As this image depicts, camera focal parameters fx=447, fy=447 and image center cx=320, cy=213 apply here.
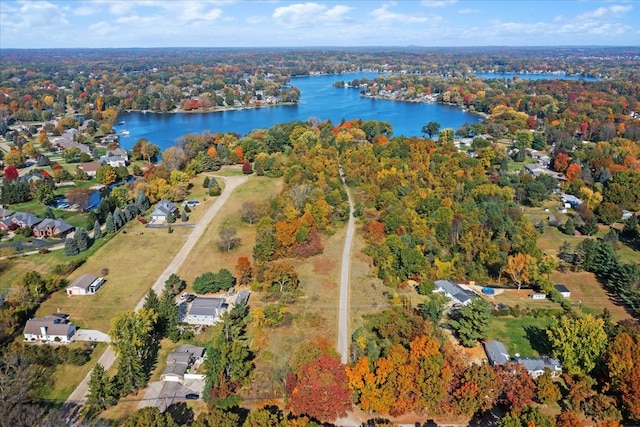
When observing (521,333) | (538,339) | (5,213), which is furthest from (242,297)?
(5,213)

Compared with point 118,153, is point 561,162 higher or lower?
lower

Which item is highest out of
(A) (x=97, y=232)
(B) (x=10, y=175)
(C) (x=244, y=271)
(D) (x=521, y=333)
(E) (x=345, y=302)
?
(B) (x=10, y=175)

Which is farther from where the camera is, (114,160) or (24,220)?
(114,160)

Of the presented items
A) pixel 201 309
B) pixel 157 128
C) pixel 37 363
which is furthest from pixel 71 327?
pixel 157 128

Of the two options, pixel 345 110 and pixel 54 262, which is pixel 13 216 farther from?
pixel 345 110

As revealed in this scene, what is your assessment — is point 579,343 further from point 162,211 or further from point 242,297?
point 162,211

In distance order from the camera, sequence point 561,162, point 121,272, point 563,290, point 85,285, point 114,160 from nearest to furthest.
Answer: point 85,285
point 563,290
point 121,272
point 561,162
point 114,160

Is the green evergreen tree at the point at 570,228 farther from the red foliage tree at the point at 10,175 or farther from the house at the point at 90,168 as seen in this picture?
the red foliage tree at the point at 10,175

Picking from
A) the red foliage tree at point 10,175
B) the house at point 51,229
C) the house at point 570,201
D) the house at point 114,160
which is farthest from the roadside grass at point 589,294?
the red foliage tree at point 10,175
